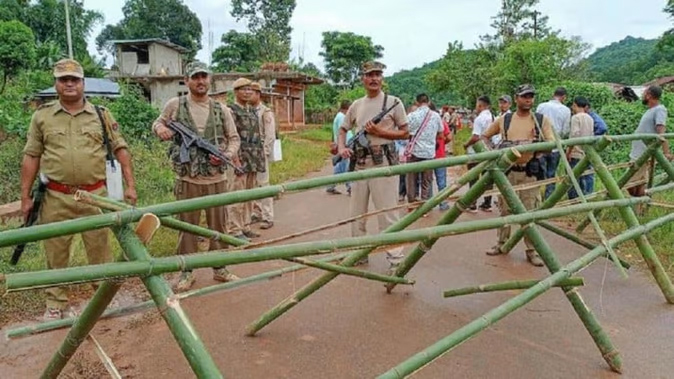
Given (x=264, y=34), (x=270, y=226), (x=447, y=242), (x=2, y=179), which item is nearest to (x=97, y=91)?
(x=2, y=179)

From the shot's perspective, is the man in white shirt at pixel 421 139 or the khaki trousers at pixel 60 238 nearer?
the khaki trousers at pixel 60 238

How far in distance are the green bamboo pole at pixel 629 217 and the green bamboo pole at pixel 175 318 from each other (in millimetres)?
3099

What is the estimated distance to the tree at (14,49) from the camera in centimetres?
2268

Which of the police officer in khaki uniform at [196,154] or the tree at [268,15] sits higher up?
the tree at [268,15]

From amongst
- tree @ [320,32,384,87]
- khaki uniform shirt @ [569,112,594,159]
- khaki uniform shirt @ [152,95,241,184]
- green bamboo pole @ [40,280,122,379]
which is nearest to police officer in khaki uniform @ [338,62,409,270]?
khaki uniform shirt @ [152,95,241,184]

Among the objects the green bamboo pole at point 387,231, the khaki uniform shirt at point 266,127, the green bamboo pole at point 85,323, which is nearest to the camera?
the green bamboo pole at point 85,323

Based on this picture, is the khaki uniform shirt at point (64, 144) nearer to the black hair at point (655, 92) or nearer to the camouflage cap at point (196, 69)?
the camouflage cap at point (196, 69)

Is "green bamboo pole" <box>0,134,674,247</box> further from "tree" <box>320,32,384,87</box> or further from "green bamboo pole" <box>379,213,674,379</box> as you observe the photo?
"tree" <box>320,32,384,87</box>

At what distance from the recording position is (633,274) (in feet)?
16.0

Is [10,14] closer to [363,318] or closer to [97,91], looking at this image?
[97,91]

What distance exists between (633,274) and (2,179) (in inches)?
342

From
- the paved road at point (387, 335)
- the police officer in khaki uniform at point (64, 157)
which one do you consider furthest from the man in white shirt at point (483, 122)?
the police officer in khaki uniform at point (64, 157)

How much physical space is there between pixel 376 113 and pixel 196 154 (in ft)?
5.26

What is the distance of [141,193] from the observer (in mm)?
8094
